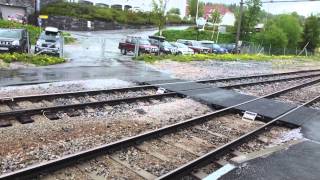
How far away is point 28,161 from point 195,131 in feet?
13.4

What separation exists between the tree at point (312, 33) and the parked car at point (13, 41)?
6323cm

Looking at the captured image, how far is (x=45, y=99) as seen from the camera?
38.9ft

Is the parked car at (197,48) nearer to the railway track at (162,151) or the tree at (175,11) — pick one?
the railway track at (162,151)

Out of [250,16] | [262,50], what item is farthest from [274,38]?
[262,50]

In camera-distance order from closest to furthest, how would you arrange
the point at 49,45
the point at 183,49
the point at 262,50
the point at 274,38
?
the point at 49,45 < the point at 183,49 < the point at 262,50 < the point at 274,38

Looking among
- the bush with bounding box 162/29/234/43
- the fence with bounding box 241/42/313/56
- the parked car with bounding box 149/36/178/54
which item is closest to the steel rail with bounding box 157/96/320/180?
the parked car with bounding box 149/36/178/54

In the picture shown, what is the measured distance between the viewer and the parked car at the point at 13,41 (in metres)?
22.8

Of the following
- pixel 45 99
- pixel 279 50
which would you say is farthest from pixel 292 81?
pixel 279 50

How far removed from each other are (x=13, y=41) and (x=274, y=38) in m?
56.9

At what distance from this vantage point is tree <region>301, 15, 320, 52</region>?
3064 inches

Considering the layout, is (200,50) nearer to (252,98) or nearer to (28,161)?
(252,98)

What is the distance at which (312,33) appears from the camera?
78.4 metres

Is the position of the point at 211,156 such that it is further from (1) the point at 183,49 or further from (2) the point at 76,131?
(1) the point at 183,49

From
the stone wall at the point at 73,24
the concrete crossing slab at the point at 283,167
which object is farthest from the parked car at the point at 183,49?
the concrete crossing slab at the point at 283,167
